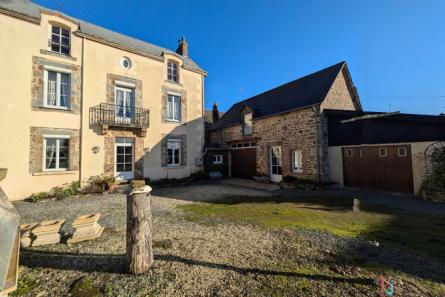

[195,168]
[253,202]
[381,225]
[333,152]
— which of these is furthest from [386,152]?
[195,168]

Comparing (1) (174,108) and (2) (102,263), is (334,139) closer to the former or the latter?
(1) (174,108)

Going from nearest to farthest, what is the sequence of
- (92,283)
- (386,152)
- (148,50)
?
(92,283)
(386,152)
(148,50)

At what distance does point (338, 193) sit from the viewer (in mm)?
9250

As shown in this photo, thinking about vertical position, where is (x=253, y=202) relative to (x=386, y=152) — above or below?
below

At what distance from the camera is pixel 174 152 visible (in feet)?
43.1

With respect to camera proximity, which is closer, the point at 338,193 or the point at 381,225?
the point at 381,225

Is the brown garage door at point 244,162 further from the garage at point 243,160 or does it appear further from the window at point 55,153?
the window at point 55,153

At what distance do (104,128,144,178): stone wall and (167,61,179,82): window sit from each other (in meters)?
4.58

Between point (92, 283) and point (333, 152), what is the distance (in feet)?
37.3

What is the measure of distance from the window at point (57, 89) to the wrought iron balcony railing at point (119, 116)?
1.16 m

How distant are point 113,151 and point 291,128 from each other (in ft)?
32.8

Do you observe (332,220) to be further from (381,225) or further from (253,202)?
(253,202)

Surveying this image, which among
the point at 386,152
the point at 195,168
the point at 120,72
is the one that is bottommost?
the point at 195,168

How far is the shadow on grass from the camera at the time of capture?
2.90 metres
